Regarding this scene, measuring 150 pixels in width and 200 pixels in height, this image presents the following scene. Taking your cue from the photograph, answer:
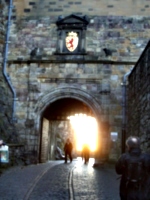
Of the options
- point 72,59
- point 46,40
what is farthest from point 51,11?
point 72,59

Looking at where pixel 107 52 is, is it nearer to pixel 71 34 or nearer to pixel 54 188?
pixel 71 34

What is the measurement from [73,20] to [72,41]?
83cm

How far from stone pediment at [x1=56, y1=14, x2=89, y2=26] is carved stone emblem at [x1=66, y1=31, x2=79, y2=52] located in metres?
0.41

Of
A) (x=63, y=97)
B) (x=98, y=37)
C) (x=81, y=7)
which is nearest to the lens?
(x=63, y=97)

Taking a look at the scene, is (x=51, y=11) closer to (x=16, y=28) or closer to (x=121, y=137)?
(x=16, y=28)

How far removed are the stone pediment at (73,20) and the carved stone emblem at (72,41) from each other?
413 millimetres

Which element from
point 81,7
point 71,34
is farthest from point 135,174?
point 81,7

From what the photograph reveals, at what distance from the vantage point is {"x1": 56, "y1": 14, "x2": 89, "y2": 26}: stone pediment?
12758mm

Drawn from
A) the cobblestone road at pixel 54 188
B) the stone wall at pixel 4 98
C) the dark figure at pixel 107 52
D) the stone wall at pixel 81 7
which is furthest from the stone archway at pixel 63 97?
the cobblestone road at pixel 54 188

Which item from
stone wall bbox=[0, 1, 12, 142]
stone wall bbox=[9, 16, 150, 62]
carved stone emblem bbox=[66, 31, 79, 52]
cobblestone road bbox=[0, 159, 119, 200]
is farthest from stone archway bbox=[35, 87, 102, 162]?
cobblestone road bbox=[0, 159, 119, 200]

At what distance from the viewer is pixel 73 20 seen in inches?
504

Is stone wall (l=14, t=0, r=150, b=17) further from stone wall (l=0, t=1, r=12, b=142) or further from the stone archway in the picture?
the stone archway

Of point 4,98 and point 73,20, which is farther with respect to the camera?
point 73,20

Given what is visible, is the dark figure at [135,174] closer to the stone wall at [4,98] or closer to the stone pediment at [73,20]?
the stone wall at [4,98]
